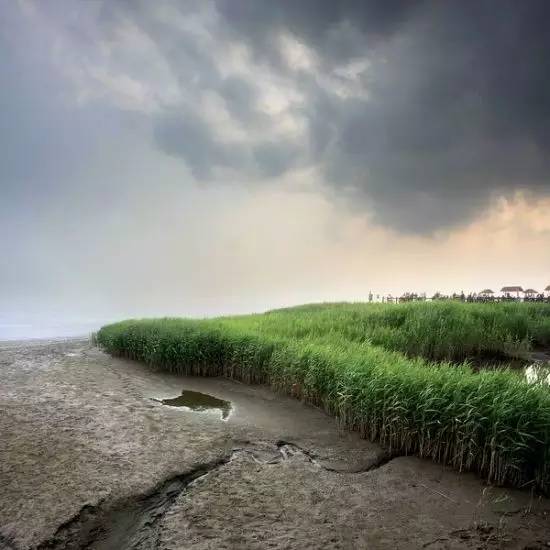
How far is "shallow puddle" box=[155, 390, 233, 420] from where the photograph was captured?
31.8ft

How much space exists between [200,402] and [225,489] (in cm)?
477

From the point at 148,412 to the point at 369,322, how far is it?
10287 millimetres

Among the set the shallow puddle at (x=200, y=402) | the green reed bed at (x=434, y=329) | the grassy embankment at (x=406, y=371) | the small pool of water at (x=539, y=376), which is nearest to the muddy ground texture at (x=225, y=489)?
the grassy embankment at (x=406, y=371)

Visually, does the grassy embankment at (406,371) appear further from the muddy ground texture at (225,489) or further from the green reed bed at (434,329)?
the muddy ground texture at (225,489)

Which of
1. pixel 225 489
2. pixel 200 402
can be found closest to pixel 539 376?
pixel 225 489

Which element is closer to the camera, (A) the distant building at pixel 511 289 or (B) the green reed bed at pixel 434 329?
(B) the green reed bed at pixel 434 329

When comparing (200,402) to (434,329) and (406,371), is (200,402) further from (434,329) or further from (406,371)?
(434,329)

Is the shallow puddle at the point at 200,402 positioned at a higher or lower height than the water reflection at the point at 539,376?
lower

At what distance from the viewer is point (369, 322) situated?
671 inches

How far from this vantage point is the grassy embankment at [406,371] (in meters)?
6.37

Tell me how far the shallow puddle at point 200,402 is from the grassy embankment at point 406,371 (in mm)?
1565

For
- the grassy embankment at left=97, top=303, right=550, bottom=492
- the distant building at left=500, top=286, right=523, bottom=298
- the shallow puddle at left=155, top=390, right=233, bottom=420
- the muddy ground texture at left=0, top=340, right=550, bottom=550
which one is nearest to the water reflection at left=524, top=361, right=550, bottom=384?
the grassy embankment at left=97, top=303, right=550, bottom=492

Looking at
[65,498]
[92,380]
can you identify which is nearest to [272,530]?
[65,498]

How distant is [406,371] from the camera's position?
845 centimetres
